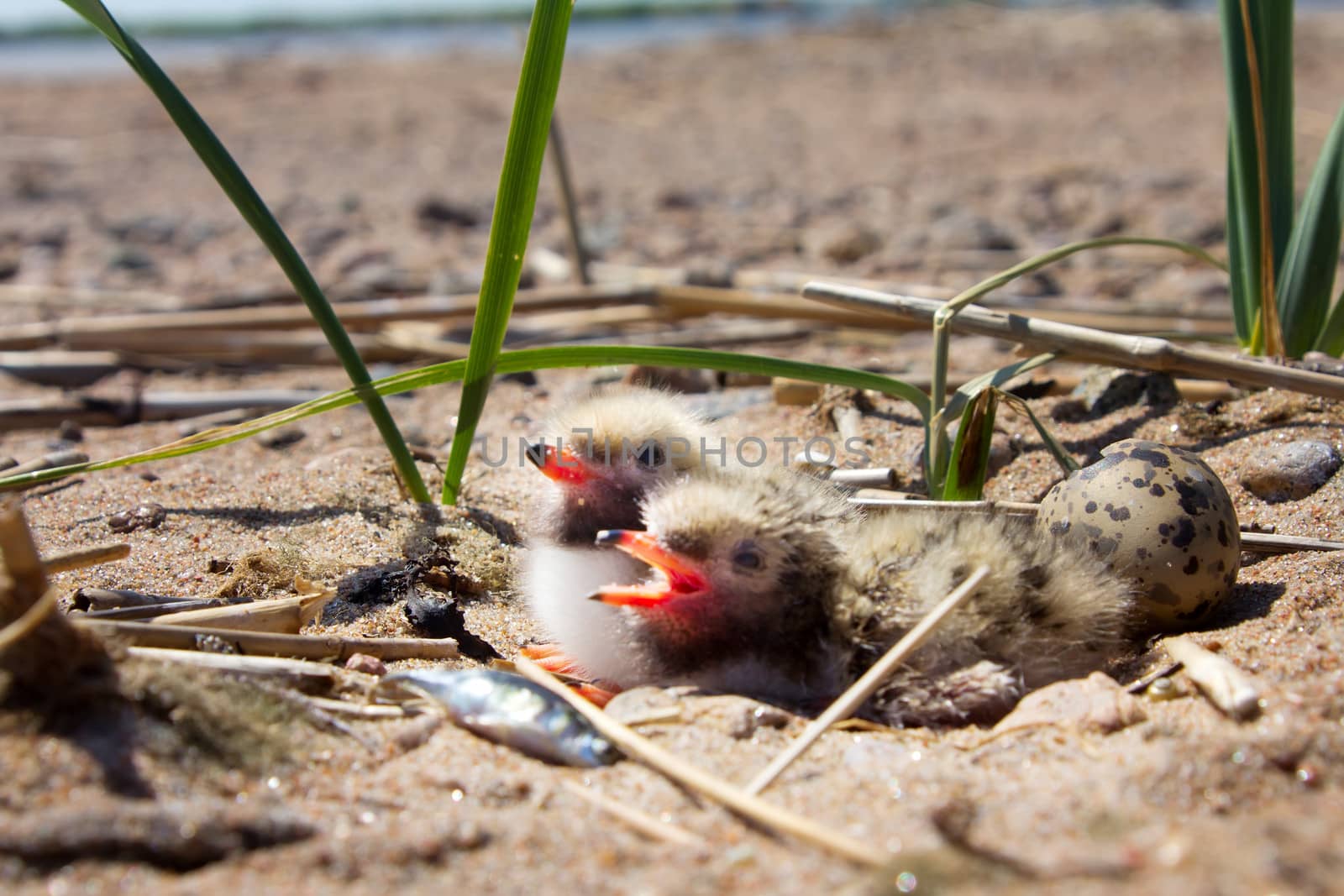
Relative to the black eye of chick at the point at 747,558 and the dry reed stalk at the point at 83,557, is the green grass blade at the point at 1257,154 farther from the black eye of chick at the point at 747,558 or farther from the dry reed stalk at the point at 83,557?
the dry reed stalk at the point at 83,557

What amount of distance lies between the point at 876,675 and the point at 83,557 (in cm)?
166

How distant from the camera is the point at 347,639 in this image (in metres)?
2.24

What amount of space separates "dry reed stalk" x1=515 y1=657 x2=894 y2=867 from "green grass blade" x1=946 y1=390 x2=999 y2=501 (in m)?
1.15

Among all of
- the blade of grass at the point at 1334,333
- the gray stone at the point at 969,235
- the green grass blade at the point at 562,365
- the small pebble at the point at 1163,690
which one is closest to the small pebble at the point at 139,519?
the green grass blade at the point at 562,365

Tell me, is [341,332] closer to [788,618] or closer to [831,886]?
[788,618]

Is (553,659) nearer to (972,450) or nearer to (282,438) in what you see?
(972,450)

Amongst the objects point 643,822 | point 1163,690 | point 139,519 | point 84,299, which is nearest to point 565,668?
point 643,822

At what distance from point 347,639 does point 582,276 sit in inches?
133

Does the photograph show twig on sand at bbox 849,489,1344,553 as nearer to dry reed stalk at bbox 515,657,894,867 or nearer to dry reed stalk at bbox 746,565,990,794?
dry reed stalk at bbox 746,565,990,794

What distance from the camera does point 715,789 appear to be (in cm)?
168

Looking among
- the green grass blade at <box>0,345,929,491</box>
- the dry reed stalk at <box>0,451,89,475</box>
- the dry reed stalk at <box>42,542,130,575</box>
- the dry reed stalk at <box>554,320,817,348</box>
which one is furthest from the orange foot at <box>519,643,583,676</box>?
the dry reed stalk at <box>554,320,817,348</box>

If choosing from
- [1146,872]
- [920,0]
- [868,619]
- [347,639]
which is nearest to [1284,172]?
[868,619]

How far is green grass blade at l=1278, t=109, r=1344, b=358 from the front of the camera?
309 cm

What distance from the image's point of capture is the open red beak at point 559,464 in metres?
2.42
